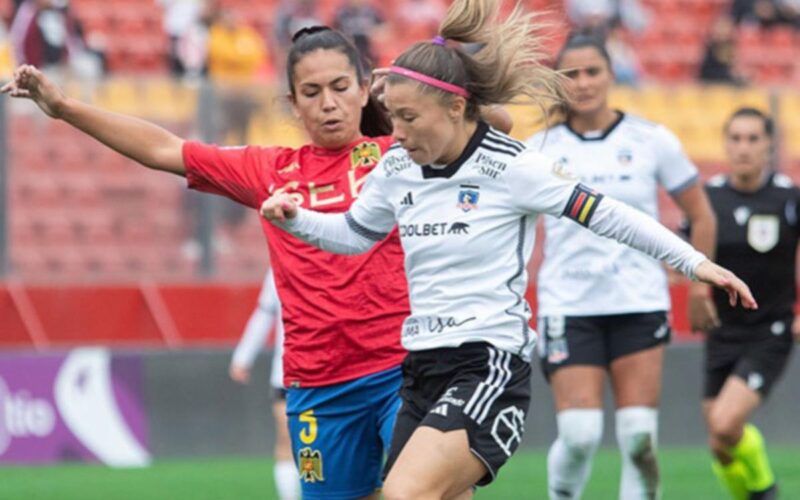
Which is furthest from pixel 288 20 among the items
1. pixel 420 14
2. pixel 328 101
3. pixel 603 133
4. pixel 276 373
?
pixel 328 101

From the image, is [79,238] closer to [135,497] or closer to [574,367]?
[135,497]

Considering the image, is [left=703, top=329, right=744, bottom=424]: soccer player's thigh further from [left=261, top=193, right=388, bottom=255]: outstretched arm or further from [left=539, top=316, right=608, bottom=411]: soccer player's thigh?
[left=261, top=193, right=388, bottom=255]: outstretched arm

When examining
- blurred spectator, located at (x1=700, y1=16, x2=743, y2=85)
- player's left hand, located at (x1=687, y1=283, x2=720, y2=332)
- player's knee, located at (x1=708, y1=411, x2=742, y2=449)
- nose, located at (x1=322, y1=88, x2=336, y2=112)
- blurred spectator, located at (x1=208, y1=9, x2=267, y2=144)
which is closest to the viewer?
nose, located at (x1=322, y1=88, x2=336, y2=112)

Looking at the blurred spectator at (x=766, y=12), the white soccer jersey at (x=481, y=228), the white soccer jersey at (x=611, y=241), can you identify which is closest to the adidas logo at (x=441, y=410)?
the white soccer jersey at (x=481, y=228)

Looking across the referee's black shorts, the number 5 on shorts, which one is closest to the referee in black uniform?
the referee's black shorts

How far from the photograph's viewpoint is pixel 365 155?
6523 mm

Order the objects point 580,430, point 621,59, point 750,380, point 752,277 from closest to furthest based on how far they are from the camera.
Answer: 1. point 580,430
2. point 750,380
3. point 752,277
4. point 621,59

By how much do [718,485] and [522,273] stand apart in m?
5.60

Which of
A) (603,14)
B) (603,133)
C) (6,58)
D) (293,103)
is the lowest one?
(293,103)

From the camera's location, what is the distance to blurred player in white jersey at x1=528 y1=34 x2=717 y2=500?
8.21 m

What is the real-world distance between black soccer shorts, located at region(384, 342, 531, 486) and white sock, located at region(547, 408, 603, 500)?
2236mm

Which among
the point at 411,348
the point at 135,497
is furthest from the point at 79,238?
the point at 411,348

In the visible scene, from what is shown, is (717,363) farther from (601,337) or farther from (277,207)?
(277,207)

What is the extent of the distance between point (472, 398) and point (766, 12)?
50.1 ft
